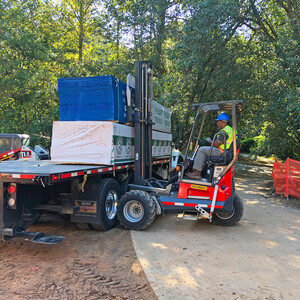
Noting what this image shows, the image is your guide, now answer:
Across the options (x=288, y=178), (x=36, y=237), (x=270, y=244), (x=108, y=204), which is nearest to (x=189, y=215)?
(x=270, y=244)

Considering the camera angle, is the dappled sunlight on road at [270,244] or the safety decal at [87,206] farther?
the safety decal at [87,206]

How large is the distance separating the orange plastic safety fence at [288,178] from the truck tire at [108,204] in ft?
20.5

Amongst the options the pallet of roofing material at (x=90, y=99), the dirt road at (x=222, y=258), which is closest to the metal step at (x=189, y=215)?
the dirt road at (x=222, y=258)

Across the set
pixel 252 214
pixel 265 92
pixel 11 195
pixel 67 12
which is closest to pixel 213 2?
pixel 265 92

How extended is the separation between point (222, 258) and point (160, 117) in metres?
5.89

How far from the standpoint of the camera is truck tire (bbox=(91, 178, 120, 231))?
5997 mm

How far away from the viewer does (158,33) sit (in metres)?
15.2

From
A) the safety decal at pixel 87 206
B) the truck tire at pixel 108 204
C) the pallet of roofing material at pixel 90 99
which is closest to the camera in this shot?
the safety decal at pixel 87 206

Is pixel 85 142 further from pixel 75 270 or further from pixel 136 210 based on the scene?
pixel 75 270

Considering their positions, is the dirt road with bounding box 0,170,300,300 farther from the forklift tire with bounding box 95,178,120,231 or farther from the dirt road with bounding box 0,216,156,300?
the forklift tire with bounding box 95,178,120,231

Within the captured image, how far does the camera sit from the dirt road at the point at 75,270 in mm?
3693

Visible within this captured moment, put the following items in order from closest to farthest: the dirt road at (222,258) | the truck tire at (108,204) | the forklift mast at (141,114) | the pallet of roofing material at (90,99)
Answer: the dirt road at (222,258), the truck tire at (108,204), the pallet of roofing material at (90,99), the forklift mast at (141,114)

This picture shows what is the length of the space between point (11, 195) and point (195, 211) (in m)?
3.55

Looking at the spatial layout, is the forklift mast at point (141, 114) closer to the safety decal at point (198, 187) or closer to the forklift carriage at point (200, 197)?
the forklift carriage at point (200, 197)
